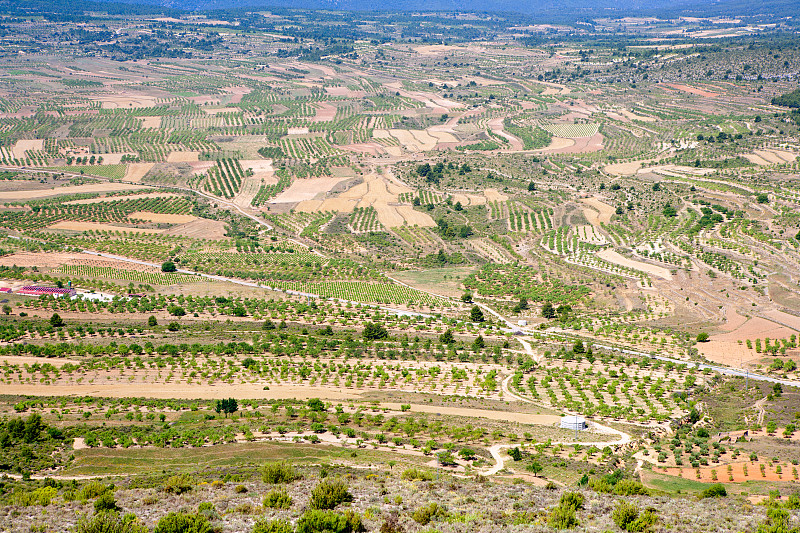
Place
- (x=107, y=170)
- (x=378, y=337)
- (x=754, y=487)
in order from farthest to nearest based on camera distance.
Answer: (x=107, y=170), (x=378, y=337), (x=754, y=487)

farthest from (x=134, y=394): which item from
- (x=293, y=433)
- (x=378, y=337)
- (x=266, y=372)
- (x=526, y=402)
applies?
(x=526, y=402)

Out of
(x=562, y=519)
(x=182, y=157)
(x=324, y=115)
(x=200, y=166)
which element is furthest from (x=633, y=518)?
(x=324, y=115)

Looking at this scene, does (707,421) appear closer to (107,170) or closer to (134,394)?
(134,394)

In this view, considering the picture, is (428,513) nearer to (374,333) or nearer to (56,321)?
(374,333)

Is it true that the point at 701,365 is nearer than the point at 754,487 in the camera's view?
No

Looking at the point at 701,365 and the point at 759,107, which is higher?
the point at 759,107

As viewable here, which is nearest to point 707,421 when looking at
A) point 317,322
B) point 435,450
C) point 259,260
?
point 435,450

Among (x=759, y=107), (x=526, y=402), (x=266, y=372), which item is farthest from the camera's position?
(x=759, y=107)
